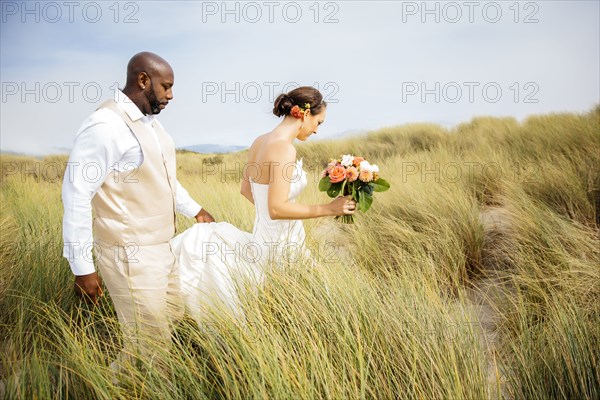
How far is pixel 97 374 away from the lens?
6.83 ft

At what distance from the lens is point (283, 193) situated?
3090mm

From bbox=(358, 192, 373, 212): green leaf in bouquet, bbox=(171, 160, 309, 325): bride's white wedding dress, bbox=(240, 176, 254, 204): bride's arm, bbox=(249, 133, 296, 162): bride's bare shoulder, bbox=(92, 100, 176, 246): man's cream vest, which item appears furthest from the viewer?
bbox=(240, 176, 254, 204): bride's arm

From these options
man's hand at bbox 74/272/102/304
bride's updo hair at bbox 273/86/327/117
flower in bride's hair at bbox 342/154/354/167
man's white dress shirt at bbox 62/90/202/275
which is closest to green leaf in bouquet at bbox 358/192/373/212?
flower in bride's hair at bbox 342/154/354/167

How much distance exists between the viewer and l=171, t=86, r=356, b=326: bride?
308 centimetres

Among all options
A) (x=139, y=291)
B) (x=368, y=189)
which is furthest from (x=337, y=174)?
(x=139, y=291)

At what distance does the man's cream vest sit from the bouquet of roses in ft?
4.15

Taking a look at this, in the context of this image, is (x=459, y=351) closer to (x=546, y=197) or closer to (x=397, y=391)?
(x=397, y=391)

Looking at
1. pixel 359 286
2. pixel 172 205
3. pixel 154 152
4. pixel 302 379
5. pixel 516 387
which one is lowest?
pixel 516 387

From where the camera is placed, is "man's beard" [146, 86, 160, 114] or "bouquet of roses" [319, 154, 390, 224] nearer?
"man's beard" [146, 86, 160, 114]

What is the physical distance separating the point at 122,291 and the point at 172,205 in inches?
20.6

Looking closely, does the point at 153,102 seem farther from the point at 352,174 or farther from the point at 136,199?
the point at 352,174

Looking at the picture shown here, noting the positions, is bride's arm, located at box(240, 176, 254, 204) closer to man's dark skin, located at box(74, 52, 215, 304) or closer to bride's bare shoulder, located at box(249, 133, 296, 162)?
bride's bare shoulder, located at box(249, 133, 296, 162)

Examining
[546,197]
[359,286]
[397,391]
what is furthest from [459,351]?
[546,197]

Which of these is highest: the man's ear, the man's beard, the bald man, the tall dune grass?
the man's ear
